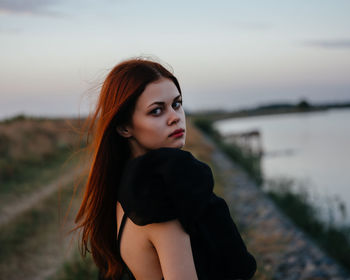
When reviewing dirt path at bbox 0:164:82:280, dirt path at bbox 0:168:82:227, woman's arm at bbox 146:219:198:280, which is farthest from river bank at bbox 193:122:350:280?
dirt path at bbox 0:168:82:227

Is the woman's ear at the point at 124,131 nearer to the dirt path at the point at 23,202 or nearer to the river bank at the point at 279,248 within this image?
the river bank at the point at 279,248

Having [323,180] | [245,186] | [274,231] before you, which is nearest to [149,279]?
[274,231]

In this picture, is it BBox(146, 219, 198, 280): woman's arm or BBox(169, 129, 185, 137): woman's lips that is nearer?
BBox(146, 219, 198, 280): woman's arm

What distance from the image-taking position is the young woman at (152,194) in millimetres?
1198

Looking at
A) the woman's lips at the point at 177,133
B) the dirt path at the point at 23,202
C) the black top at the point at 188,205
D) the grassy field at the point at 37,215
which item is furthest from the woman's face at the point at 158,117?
the dirt path at the point at 23,202

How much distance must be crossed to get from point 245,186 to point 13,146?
8.87 m

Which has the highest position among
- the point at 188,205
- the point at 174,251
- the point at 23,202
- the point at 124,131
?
the point at 124,131

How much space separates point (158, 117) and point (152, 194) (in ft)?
1.17

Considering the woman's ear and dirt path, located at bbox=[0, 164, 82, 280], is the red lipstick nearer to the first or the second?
the woman's ear

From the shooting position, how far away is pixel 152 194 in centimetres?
Result: 122

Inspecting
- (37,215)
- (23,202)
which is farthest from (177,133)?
(23,202)

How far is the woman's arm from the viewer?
1.17 meters

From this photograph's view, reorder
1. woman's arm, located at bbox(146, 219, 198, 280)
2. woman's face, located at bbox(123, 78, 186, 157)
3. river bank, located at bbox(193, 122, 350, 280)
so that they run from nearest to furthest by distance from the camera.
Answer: woman's arm, located at bbox(146, 219, 198, 280) → woman's face, located at bbox(123, 78, 186, 157) → river bank, located at bbox(193, 122, 350, 280)

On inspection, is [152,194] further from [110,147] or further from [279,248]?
[279,248]
